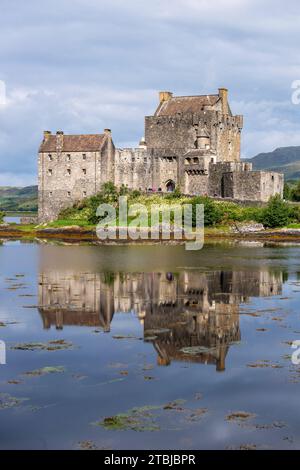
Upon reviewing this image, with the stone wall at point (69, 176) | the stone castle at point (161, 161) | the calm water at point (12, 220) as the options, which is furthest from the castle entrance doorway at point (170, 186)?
the calm water at point (12, 220)

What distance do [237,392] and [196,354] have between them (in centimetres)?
261

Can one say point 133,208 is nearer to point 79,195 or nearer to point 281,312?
point 79,195

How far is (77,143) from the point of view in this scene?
62156 millimetres

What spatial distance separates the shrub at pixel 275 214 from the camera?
54.8 meters

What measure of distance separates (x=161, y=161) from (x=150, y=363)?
159 ft

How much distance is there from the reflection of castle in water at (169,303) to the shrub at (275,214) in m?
24.3

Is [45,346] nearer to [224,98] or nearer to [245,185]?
[245,185]

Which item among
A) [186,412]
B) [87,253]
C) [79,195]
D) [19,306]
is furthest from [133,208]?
[186,412]

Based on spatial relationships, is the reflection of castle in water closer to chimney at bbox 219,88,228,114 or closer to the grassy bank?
the grassy bank

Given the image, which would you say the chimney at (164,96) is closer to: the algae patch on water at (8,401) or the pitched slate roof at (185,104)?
the pitched slate roof at (185,104)

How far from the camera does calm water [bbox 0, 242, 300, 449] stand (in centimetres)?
1084

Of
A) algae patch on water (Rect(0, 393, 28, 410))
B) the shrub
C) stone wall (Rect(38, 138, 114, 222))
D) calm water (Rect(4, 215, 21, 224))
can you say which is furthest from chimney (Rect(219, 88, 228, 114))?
algae patch on water (Rect(0, 393, 28, 410))

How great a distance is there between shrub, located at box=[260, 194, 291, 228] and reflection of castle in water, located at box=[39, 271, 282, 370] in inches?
958

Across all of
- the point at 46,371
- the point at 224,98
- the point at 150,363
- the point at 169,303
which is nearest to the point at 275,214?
the point at 224,98
